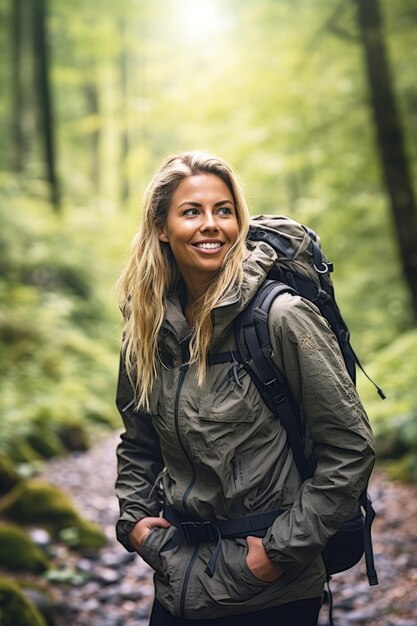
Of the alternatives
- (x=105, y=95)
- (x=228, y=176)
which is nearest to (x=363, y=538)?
(x=228, y=176)

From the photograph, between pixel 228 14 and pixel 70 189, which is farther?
pixel 70 189

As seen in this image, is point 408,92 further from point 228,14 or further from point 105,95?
point 105,95

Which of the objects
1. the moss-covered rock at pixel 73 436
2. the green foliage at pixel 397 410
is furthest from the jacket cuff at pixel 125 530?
the moss-covered rock at pixel 73 436

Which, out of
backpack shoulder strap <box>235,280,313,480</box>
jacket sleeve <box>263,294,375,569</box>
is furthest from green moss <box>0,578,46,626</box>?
backpack shoulder strap <box>235,280,313,480</box>

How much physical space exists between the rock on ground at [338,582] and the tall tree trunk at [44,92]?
1164 cm

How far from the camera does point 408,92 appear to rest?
A: 30.5 feet

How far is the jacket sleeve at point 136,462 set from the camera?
271 centimetres

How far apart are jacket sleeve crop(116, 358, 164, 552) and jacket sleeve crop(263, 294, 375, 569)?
692mm

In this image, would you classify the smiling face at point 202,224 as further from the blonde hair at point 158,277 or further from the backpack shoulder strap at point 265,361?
the backpack shoulder strap at point 265,361

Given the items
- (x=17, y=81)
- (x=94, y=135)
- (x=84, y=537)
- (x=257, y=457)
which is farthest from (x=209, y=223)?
(x=94, y=135)

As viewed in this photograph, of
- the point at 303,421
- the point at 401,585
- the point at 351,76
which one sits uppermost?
the point at 351,76

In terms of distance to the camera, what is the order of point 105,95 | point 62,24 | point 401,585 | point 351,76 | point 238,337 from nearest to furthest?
point 238,337, point 401,585, point 351,76, point 62,24, point 105,95

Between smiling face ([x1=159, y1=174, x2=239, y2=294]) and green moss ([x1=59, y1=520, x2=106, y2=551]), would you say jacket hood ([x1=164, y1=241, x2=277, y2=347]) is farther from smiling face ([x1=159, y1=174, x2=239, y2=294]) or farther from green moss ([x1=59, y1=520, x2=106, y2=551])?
green moss ([x1=59, y1=520, x2=106, y2=551])

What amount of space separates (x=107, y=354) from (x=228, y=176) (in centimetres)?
1196
